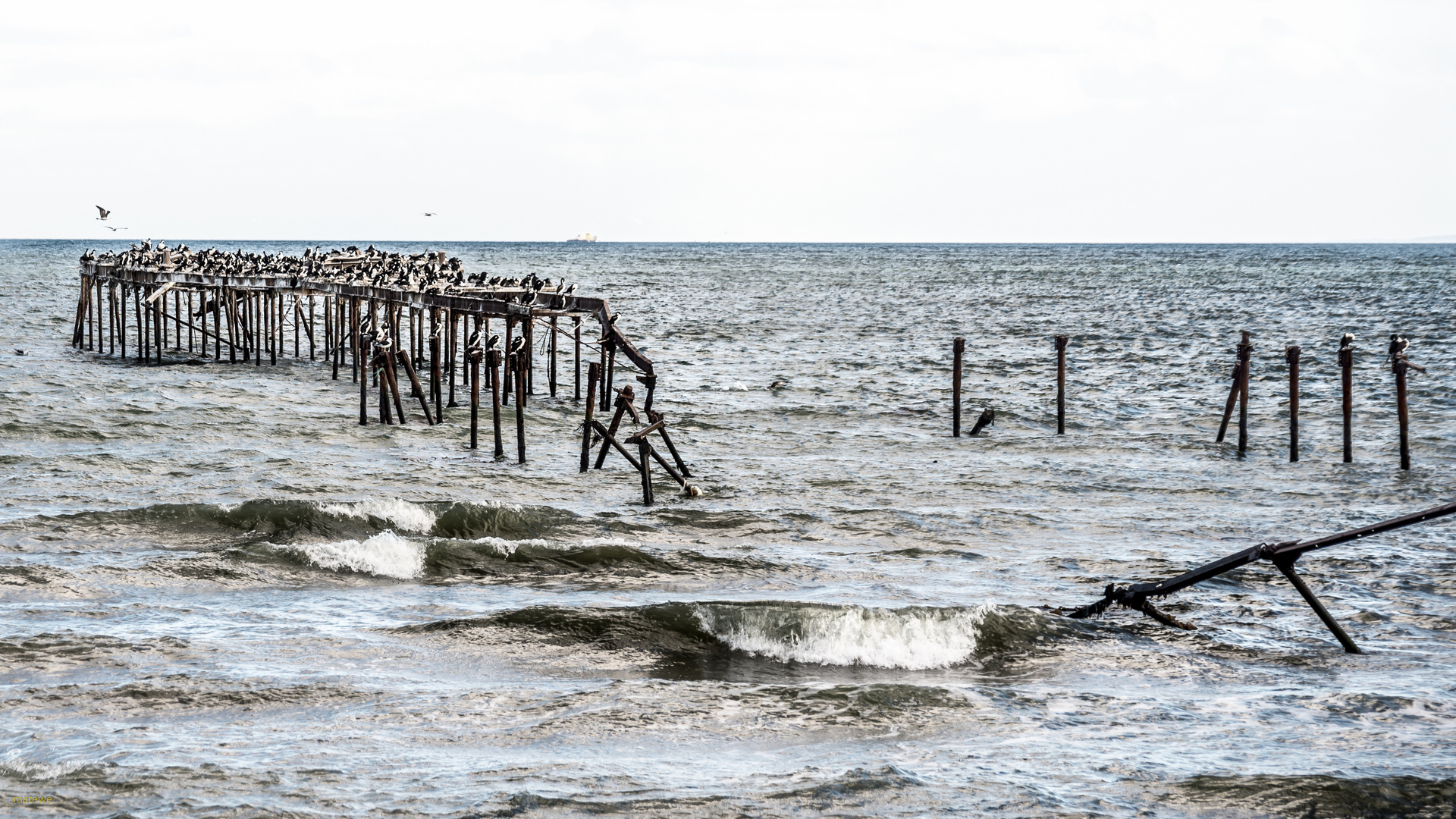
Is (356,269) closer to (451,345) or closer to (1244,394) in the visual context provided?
(451,345)

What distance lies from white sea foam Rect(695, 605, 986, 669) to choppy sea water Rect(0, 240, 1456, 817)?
0.04 metres

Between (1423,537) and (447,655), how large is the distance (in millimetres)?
11755

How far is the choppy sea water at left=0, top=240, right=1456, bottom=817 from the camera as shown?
830cm

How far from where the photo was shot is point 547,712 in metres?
9.56

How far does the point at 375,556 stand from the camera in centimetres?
1398

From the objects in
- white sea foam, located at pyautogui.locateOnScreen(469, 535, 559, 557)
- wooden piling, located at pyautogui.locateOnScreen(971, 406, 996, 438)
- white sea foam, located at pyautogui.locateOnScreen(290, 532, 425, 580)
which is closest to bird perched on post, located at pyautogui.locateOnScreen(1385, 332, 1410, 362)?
wooden piling, located at pyautogui.locateOnScreen(971, 406, 996, 438)

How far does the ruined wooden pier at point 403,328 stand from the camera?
70.6 ft

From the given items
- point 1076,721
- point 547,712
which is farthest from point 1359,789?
point 547,712

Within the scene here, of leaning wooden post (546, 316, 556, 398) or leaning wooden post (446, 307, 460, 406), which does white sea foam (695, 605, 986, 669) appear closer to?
leaning wooden post (446, 307, 460, 406)

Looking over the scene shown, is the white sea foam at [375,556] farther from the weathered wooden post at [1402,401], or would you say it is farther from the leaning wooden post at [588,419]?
the weathered wooden post at [1402,401]

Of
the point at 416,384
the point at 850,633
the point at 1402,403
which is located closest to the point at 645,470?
the point at 850,633

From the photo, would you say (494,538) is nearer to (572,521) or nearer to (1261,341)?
(572,521)

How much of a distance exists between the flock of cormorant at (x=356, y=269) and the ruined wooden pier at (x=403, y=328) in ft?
0.21

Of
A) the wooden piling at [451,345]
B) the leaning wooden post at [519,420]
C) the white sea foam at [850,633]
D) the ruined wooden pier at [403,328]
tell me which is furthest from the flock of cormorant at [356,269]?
the white sea foam at [850,633]
